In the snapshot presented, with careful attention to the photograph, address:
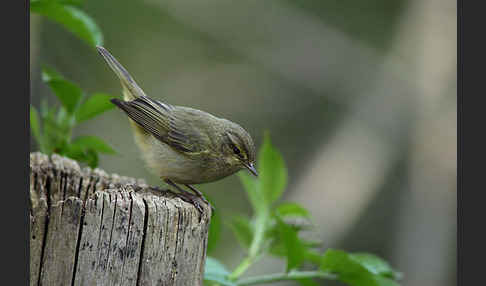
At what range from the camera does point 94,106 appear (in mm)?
4191

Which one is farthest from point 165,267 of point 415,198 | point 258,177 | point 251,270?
point 415,198

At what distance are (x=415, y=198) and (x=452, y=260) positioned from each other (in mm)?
1351

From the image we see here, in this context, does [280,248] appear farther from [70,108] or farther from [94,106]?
[70,108]

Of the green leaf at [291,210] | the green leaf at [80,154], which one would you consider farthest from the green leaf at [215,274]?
the green leaf at [80,154]

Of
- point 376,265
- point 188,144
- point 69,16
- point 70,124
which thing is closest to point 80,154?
point 70,124

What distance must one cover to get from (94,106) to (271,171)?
4.54 feet

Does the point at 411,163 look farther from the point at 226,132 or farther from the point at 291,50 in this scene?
the point at 226,132

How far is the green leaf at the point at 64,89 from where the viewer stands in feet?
13.1

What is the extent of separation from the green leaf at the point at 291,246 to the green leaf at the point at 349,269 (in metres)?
0.16

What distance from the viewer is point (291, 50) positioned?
1423 cm

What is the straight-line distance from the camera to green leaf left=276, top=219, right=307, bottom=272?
356 centimetres

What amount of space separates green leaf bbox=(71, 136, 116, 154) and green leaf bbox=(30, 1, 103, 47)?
27.4 inches

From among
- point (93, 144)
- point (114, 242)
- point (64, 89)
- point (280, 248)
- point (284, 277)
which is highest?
point (64, 89)

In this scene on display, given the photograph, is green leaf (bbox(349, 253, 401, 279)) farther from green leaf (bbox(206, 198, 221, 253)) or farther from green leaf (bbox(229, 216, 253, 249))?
green leaf (bbox(206, 198, 221, 253))
